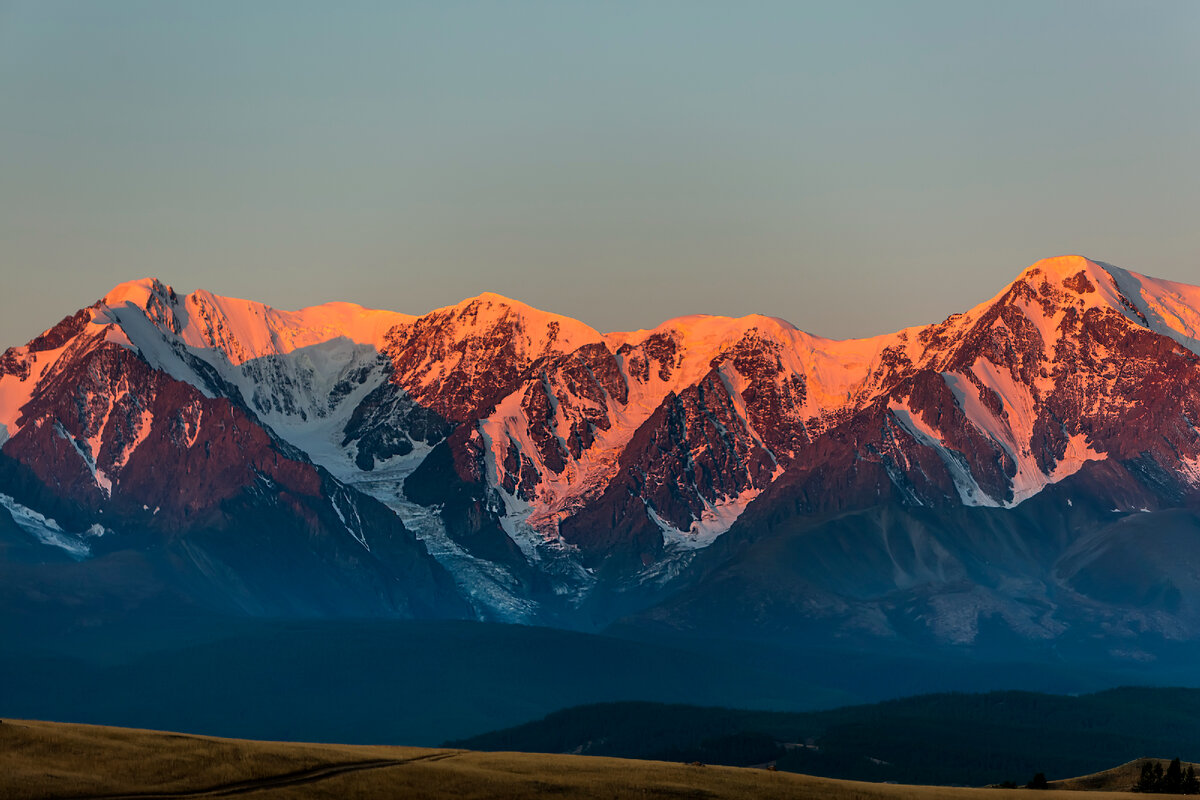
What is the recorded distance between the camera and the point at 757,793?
154m

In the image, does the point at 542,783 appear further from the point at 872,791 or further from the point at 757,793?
the point at 872,791

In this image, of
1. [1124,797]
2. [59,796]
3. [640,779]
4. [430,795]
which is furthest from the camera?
[1124,797]

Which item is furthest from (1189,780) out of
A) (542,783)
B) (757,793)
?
(542,783)

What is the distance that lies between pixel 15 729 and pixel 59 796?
18389mm

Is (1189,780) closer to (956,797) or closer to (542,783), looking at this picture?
(956,797)

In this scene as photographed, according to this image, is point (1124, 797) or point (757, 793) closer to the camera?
point (757, 793)

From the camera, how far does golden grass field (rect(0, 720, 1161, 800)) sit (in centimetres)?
14150

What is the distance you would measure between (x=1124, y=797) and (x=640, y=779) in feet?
133

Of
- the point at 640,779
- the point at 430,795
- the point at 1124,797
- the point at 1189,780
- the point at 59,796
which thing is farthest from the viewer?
the point at 1189,780

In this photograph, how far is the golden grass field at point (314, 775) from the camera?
464ft

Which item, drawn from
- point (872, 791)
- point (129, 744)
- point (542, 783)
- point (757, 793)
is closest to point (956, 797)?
point (872, 791)

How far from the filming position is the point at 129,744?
497ft

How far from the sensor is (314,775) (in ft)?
490

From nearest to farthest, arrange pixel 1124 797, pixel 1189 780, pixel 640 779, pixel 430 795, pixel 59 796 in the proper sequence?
pixel 59 796
pixel 430 795
pixel 640 779
pixel 1124 797
pixel 1189 780
